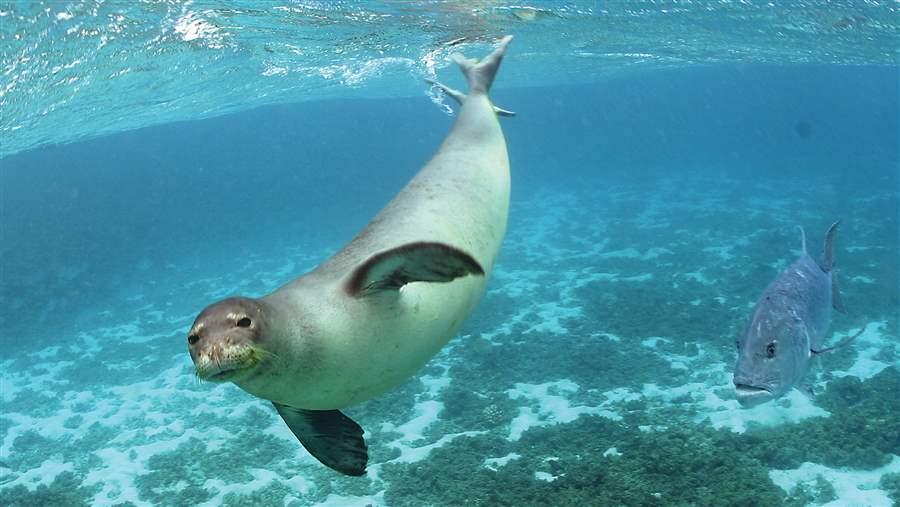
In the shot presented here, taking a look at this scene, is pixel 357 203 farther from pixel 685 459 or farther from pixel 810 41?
pixel 685 459

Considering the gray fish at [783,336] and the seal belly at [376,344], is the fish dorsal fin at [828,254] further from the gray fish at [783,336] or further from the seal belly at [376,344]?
the seal belly at [376,344]

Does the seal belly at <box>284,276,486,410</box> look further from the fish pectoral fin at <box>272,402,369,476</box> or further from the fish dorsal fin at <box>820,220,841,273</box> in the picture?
the fish dorsal fin at <box>820,220,841,273</box>

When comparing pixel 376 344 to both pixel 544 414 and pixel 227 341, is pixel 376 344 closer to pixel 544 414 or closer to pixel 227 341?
pixel 227 341

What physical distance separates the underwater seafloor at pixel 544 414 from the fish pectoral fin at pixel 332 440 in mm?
4855

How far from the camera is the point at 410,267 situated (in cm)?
233

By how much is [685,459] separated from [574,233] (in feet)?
51.0

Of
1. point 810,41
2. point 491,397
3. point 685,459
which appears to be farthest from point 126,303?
point 810,41

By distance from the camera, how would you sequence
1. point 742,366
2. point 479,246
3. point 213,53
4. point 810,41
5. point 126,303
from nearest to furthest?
1. point 479,246
2. point 742,366
3. point 213,53
4. point 126,303
5. point 810,41

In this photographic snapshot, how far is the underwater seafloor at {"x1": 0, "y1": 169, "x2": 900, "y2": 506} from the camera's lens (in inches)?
321

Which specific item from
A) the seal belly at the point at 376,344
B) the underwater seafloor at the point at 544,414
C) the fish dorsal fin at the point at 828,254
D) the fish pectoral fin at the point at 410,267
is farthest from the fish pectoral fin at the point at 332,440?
the underwater seafloor at the point at 544,414

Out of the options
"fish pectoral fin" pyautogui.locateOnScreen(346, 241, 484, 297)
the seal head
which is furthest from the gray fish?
the seal head

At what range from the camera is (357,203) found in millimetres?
37375

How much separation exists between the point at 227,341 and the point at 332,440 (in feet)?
4.29

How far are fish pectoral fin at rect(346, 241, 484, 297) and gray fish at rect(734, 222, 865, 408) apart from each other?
2.55m
